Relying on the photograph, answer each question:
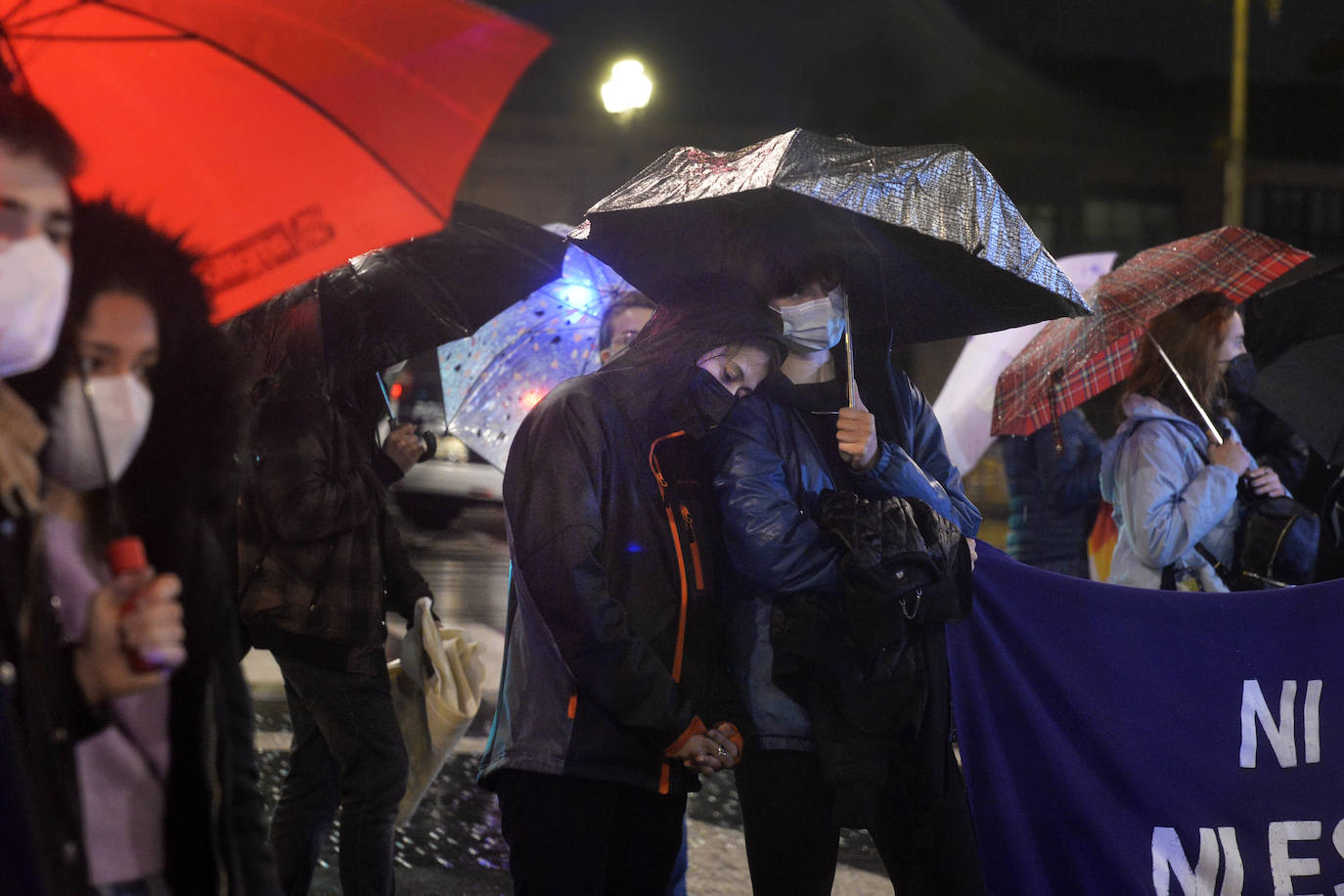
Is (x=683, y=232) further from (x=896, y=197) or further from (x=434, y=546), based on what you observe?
(x=434, y=546)

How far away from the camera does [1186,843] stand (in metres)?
3.69

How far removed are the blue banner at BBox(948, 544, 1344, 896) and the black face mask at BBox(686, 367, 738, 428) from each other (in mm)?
1026

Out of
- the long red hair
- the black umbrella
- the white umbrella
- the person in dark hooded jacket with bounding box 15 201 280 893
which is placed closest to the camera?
the person in dark hooded jacket with bounding box 15 201 280 893

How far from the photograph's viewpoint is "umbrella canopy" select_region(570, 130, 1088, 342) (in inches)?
127

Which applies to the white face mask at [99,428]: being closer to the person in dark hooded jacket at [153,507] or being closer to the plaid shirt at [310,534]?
the person in dark hooded jacket at [153,507]

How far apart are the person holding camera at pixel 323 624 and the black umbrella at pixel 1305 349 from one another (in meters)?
3.91

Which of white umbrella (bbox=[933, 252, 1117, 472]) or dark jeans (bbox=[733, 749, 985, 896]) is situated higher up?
white umbrella (bbox=[933, 252, 1117, 472])

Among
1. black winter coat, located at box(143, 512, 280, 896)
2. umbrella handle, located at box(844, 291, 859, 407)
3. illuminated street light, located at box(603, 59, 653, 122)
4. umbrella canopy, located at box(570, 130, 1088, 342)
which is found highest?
illuminated street light, located at box(603, 59, 653, 122)

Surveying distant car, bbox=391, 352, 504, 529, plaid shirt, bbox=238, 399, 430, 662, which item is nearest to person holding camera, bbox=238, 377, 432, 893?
plaid shirt, bbox=238, 399, 430, 662

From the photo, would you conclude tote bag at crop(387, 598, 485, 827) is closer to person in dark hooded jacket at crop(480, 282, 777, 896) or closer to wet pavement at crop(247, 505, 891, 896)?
wet pavement at crop(247, 505, 891, 896)

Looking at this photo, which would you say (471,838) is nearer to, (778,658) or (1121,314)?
(778,658)

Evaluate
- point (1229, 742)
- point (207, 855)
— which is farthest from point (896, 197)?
point (207, 855)

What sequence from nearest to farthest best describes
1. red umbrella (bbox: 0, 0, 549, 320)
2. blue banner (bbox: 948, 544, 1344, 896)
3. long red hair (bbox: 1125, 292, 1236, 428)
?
red umbrella (bbox: 0, 0, 549, 320) < blue banner (bbox: 948, 544, 1344, 896) < long red hair (bbox: 1125, 292, 1236, 428)

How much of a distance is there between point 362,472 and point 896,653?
194 centimetres
